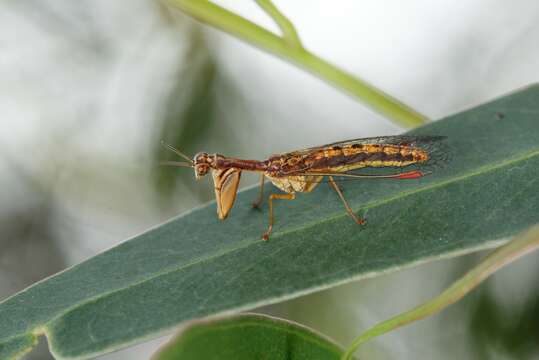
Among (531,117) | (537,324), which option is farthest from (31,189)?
(531,117)

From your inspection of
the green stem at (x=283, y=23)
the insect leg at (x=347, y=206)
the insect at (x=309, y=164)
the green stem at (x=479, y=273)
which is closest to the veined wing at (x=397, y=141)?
the insect at (x=309, y=164)

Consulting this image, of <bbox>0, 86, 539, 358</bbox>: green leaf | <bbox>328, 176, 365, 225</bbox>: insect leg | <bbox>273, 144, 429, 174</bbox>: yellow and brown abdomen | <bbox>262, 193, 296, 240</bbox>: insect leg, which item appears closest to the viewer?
<bbox>0, 86, 539, 358</bbox>: green leaf

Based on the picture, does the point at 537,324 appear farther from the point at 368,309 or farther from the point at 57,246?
the point at 57,246

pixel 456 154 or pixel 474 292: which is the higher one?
pixel 474 292

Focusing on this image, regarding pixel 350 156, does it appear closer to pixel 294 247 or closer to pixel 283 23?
pixel 283 23

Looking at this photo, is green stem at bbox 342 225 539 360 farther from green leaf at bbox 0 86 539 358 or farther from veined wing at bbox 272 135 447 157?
veined wing at bbox 272 135 447 157

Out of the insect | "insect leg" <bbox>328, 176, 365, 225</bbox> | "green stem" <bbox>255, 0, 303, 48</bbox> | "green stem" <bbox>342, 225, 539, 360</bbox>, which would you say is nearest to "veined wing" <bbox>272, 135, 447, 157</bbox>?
the insect

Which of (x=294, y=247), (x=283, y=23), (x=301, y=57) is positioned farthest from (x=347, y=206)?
(x=283, y=23)
